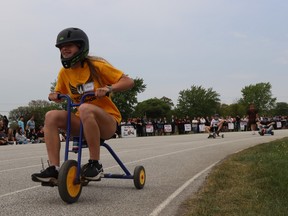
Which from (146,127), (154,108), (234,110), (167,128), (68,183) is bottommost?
(68,183)

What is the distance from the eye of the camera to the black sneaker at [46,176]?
4.44m

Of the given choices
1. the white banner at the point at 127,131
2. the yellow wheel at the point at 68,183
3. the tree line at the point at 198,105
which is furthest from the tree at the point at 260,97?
the yellow wheel at the point at 68,183

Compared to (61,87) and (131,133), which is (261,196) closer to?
(61,87)

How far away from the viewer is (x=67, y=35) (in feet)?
15.7

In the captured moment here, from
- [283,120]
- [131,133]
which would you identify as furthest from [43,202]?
[283,120]

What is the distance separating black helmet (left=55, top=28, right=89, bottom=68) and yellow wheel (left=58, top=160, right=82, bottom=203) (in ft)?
3.80

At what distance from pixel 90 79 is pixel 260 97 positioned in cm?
11710

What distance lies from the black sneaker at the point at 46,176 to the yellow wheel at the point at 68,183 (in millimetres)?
185

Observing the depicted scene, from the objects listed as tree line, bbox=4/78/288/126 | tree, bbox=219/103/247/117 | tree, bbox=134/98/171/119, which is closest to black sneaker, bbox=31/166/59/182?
tree line, bbox=4/78/288/126

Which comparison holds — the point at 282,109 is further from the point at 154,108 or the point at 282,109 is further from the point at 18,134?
the point at 18,134

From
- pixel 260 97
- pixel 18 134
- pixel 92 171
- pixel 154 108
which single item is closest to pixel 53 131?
pixel 92 171

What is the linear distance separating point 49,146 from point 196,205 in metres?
1.73

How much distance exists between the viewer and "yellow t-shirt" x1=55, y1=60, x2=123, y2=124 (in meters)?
5.04

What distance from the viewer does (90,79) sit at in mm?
5047
